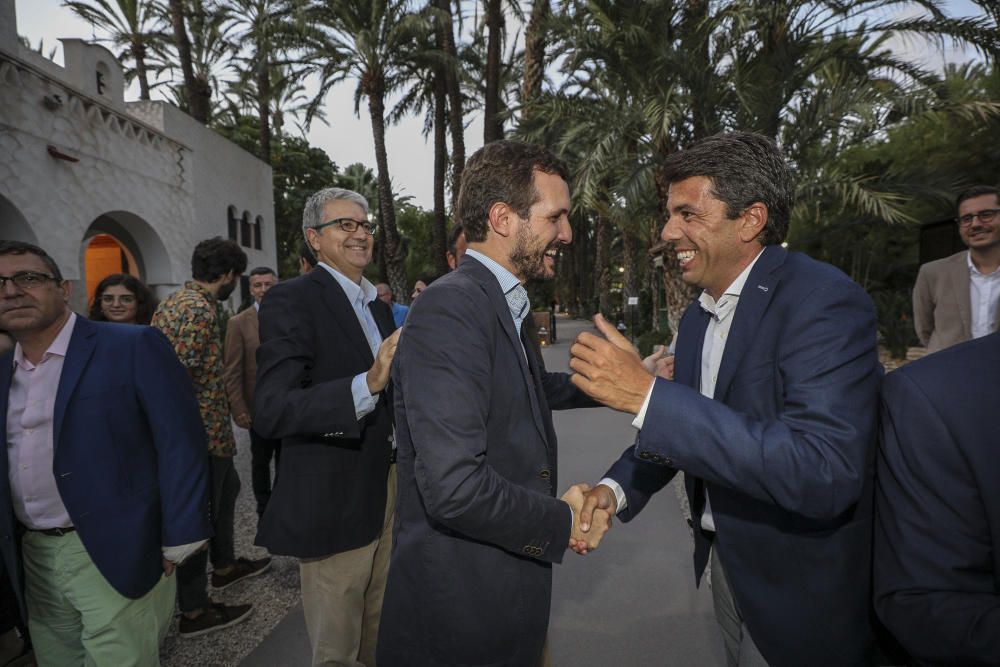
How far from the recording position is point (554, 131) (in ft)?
55.6

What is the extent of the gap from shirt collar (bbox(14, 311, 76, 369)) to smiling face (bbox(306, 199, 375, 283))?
1074 mm

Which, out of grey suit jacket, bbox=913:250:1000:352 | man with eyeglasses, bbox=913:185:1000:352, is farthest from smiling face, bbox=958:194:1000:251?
grey suit jacket, bbox=913:250:1000:352

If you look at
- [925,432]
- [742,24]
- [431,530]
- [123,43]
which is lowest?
[431,530]

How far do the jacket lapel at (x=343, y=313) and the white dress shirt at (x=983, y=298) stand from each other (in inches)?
186

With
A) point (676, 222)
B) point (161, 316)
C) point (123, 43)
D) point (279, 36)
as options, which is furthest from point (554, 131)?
point (123, 43)

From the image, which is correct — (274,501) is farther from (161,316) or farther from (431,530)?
(161,316)

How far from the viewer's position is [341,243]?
2773mm

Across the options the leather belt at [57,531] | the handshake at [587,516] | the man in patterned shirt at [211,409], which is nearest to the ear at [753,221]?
the handshake at [587,516]

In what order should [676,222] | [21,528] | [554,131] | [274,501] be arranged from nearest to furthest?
[676,222] → [21,528] → [274,501] → [554,131]

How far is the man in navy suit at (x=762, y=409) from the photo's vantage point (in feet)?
4.12

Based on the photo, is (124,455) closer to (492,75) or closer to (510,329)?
(510,329)

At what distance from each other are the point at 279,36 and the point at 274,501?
20.5 metres

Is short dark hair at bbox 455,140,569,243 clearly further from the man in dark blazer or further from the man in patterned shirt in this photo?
the man in patterned shirt

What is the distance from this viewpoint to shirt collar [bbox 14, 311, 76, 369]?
2188 millimetres
